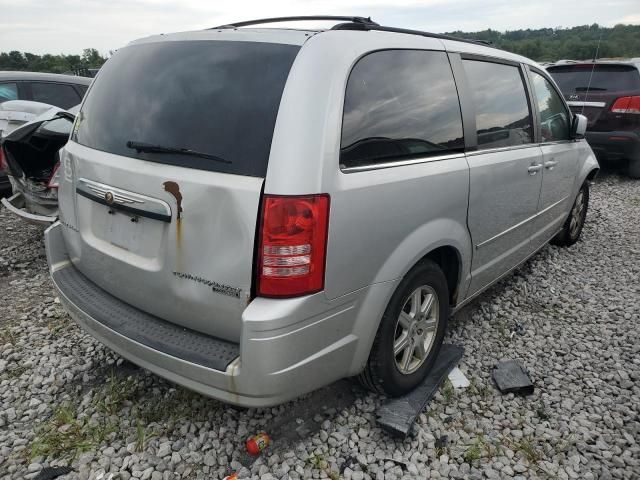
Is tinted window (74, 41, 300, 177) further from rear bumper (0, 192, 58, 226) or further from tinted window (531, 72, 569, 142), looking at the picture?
tinted window (531, 72, 569, 142)

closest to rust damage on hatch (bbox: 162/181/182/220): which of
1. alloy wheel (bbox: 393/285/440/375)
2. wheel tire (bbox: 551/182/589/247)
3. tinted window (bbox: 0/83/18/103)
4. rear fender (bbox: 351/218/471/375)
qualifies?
rear fender (bbox: 351/218/471/375)

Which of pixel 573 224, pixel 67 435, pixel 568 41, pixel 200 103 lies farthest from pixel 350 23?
pixel 568 41

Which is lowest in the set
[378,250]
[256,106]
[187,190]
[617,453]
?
[617,453]

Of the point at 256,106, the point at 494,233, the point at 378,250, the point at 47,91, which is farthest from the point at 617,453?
the point at 47,91

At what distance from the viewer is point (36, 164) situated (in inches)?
174

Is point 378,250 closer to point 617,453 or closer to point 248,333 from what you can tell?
point 248,333

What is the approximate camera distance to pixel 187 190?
6.24 feet

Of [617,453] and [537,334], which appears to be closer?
[617,453]

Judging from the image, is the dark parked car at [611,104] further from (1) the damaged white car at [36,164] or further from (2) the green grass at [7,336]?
(2) the green grass at [7,336]

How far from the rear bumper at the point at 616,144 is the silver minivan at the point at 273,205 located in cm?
567

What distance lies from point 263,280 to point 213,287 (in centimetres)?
24

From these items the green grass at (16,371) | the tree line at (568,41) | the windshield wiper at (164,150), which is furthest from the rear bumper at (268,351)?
the tree line at (568,41)

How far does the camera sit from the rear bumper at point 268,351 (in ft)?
5.86

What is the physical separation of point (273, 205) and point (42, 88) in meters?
6.07
